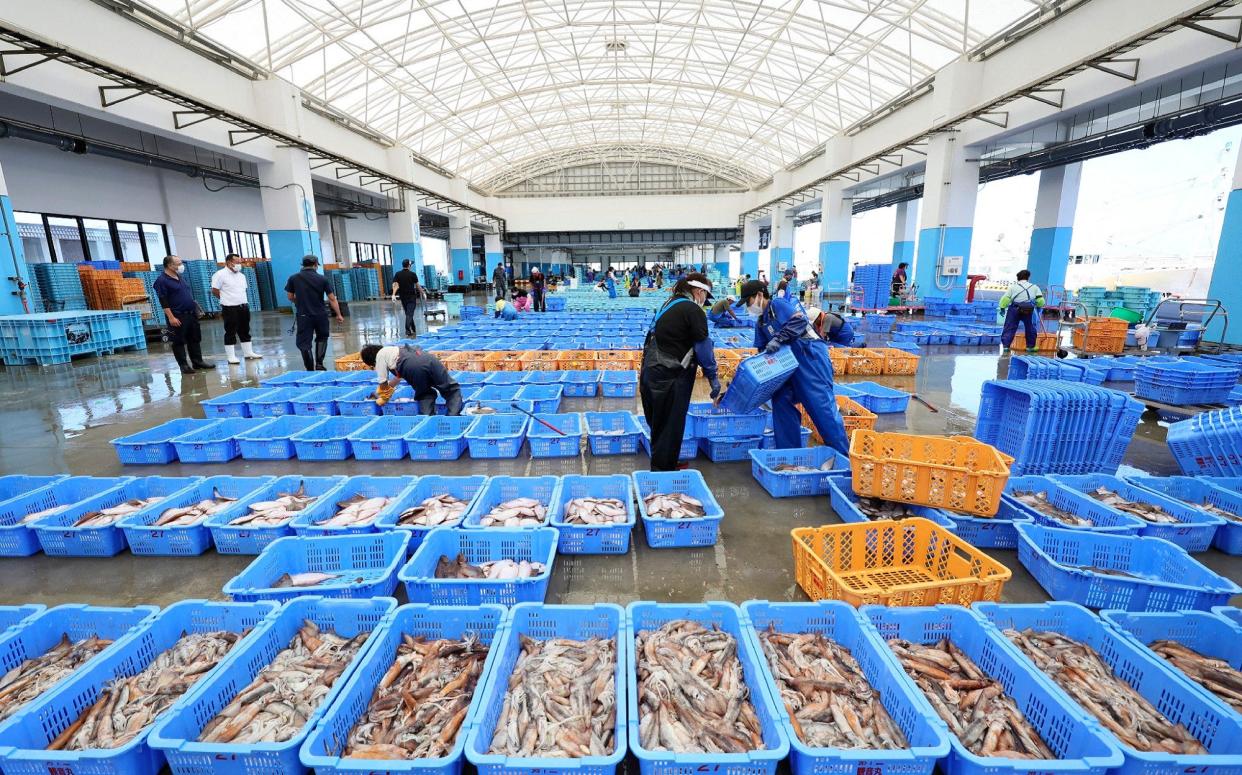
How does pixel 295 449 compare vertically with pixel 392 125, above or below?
below

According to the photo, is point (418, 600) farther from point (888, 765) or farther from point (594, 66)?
point (594, 66)

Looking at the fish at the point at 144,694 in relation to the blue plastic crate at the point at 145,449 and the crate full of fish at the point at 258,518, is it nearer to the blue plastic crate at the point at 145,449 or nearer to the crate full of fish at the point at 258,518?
the crate full of fish at the point at 258,518

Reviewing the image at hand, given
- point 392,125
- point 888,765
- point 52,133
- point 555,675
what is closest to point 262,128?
point 52,133

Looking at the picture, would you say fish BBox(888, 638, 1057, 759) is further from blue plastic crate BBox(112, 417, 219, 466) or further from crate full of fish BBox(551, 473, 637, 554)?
blue plastic crate BBox(112, 417, 219, 466)

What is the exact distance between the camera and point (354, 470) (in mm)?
5117

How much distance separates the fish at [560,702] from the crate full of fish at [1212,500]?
378 cm

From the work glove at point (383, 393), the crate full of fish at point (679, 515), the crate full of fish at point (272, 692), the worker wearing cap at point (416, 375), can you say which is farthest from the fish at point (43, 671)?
the work glove at point (383, 393)

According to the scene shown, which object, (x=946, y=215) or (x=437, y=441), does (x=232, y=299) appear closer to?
(x=437, y=441)

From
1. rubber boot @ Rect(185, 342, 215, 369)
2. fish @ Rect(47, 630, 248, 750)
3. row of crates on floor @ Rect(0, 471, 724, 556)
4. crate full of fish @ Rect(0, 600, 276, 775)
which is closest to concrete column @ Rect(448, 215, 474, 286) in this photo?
rubber boot @ Rect(185, 342, 215, 369)

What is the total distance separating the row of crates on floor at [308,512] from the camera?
11.4 feet

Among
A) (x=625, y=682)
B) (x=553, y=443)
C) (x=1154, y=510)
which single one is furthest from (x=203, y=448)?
(x=1154, y=510)

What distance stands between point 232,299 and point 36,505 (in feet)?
20.8

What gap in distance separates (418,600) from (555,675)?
1.00 m

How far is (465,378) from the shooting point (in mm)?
7594
